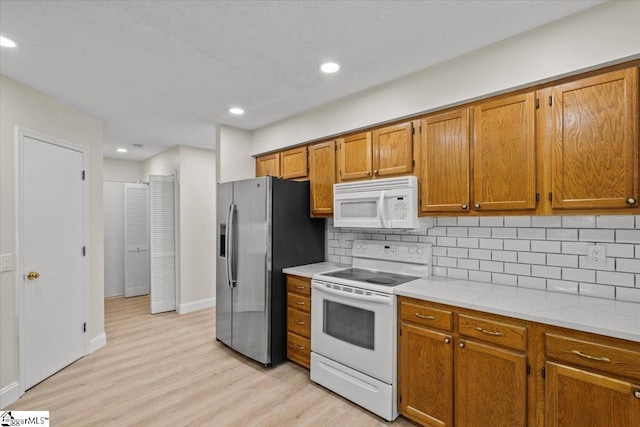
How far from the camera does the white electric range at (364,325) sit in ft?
7.30

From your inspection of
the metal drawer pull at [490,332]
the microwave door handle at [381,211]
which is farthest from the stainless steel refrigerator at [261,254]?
the metal drawer pull at [490,332]

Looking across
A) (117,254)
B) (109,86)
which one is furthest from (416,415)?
(117,254)

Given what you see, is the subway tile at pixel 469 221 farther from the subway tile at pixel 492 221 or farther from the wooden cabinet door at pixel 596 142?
the wooden cabinet door at pixel 596 142

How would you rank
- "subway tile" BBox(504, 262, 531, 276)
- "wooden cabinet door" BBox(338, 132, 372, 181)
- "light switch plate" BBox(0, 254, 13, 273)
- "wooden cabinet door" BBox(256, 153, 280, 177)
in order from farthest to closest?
"wooden cabinet door" BBox(256, 153, 280, 177)
"wooden cabinet door" BBox(338, 132, 372, 181)
"light switch plate" BBox(0, 254, 13, 273)
"subway tile" BBox(504, 262, 531, 276)

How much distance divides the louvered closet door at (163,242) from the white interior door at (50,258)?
1.51m

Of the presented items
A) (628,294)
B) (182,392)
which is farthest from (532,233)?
(182,392)

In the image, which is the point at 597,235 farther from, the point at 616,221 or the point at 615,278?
the point at 615,278

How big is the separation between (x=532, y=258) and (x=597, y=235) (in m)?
0.38

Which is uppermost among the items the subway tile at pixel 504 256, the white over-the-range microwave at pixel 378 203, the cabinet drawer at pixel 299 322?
the white over-the-range microwave at pixel 378 203

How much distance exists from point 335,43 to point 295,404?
104 inches

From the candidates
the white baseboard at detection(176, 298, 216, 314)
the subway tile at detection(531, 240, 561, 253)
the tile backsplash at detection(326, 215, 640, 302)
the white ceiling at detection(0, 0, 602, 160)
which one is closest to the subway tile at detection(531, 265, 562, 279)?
the tile backsplash at detection(326, 215, 640, 302)

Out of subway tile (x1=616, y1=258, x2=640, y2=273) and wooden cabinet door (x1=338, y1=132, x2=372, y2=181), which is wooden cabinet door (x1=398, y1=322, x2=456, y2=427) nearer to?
subway tile (x1=616, y1=258, x2=640, y2=273)

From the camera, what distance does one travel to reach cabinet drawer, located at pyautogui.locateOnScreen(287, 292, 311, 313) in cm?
293

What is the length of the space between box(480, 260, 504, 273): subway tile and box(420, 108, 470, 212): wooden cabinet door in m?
0.50
